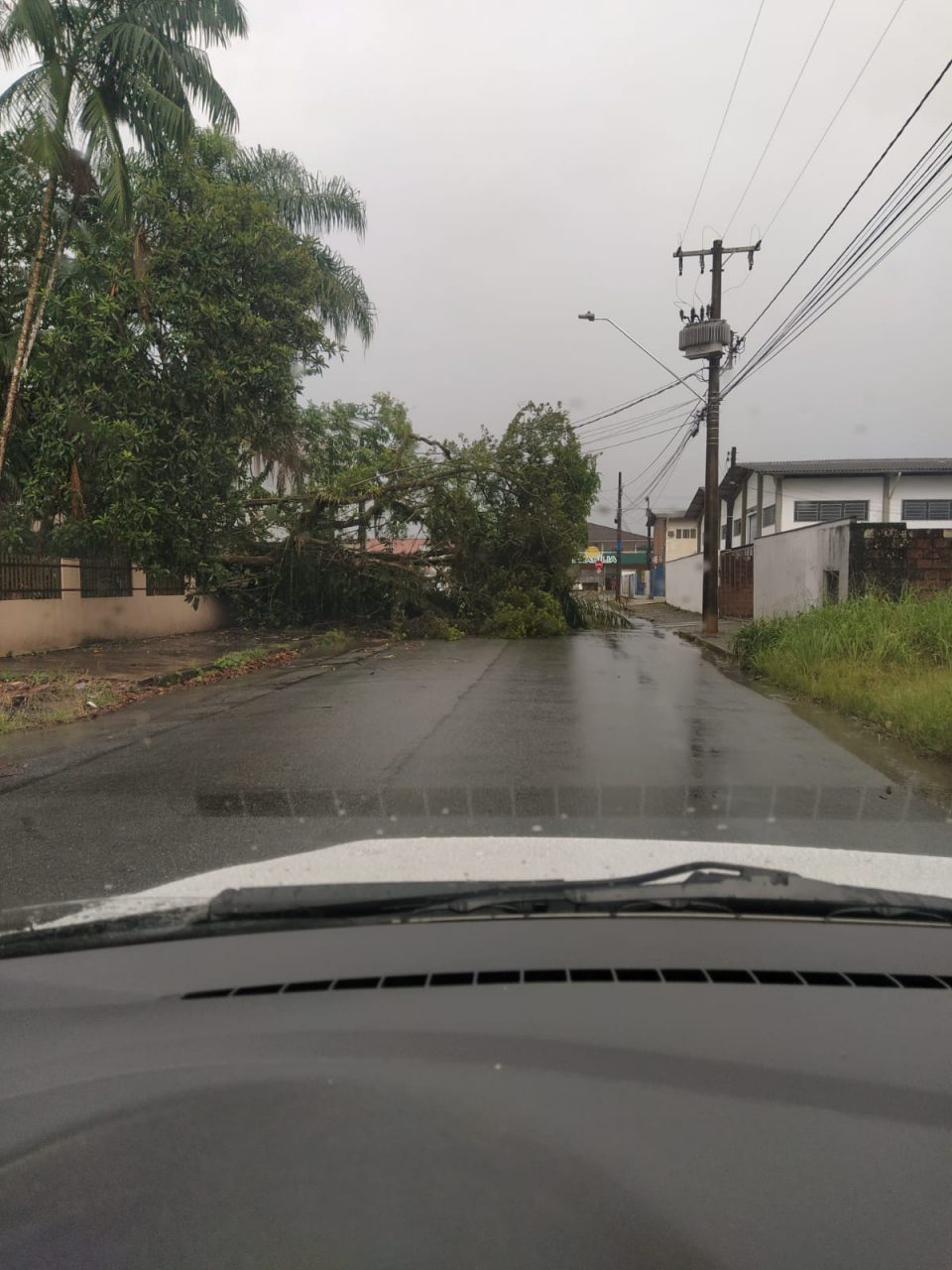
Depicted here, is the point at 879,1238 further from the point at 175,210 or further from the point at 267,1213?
the point at 175,210

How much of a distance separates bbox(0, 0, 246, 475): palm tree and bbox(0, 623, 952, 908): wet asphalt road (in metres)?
8.92

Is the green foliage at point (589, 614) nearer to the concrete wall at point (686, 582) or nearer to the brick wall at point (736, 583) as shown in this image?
the brick wall at point (736, 583)

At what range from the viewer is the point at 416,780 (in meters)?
7.19

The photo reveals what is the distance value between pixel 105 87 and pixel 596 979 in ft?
59.2

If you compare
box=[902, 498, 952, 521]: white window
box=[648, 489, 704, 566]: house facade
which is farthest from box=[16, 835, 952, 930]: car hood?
box=[648, 489, 704, 566]: house facade

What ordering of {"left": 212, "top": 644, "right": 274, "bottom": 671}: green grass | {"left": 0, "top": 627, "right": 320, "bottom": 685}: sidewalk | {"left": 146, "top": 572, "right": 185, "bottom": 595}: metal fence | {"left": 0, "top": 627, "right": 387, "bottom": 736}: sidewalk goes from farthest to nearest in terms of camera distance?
{"left": 146, "top": 572, "right": 185, "bottom": 595}: metal fence < {"left": 212, "top": 644, "right": 274, "bottom": 671}: green grass < {"left": 0, "top": 627, "right": 320, "bottom": 685}: sidewalk < {"left": 0, "top": 627, "right": 387, "bottom": 736}: sidewalk

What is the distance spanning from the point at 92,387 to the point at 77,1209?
17.1m

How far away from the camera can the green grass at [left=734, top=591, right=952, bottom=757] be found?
9.40m

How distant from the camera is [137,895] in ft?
10.7

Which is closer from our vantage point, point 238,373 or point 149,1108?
point 149,1108

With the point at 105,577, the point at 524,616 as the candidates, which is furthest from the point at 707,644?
the point at 105,577

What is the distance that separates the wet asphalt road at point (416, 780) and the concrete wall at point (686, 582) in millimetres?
26715

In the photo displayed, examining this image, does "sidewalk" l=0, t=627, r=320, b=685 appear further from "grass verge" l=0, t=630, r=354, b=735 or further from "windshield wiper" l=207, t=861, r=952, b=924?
"windshield wiper" l=207, t=861, r=952, b=924

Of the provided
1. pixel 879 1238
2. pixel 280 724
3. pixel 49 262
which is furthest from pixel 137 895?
pixel 49 262
